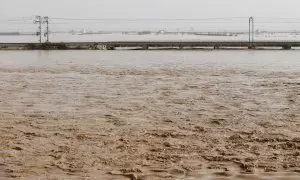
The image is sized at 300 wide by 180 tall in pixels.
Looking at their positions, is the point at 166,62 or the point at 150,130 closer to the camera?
the point at 150,130

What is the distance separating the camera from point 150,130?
10.7 m

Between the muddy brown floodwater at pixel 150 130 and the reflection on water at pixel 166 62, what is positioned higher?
the reflection on water at pixel 166 62

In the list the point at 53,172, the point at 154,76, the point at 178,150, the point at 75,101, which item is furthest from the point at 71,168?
the point at 154,76

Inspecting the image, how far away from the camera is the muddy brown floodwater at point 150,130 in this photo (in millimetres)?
7531

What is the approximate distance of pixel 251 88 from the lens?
738 inches

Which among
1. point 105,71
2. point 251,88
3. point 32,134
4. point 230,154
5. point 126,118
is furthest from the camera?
point 105,71

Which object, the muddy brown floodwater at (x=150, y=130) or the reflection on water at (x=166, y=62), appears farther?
the reflection on water at (x=166, y=62)

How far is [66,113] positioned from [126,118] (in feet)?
6.02

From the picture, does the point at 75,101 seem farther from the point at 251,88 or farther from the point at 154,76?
the point at 154,76

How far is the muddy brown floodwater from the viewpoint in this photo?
753 cm

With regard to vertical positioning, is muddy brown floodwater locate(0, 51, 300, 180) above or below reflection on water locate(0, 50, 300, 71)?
below

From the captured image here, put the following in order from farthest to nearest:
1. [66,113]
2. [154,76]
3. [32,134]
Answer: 1. [154,76]
2. [66,113]
3. [32,134]

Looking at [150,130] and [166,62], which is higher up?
[166,62]

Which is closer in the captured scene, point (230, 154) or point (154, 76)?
point (230, 154)
